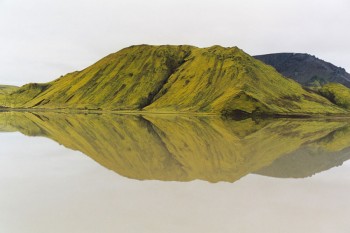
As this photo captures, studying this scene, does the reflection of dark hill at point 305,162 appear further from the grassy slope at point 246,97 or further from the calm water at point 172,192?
the grassy slope at point 246,97

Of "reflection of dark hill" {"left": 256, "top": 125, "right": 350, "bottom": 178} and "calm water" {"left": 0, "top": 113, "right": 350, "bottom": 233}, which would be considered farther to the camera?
"reflection of dark hill" {"left": 256, "top": 125, "right": 350, "bottom": 178}

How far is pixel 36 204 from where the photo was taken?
43.8 feet

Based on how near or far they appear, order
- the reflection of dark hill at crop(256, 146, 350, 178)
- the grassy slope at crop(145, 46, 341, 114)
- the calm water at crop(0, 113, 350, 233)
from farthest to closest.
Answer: the grassy slope at crop(145, 46, 341, 114)
the reflection of dark hill at crop(256, 146, 350, 178)
the calm water at crop(0, 113, 350, 233)

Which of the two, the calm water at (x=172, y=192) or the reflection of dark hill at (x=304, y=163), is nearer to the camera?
the calm water at (x=172, y=192)

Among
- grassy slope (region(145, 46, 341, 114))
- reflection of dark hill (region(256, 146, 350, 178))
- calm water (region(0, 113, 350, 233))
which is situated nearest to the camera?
calm water (region(0, 113, 350, 233))

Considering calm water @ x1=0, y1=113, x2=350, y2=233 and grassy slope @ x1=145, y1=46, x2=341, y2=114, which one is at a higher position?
grassy slope @ x1=145, y1=46, x2=341, y2=114

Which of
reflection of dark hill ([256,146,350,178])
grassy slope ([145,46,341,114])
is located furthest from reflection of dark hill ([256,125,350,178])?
grassy slope ([145,46,341,114])

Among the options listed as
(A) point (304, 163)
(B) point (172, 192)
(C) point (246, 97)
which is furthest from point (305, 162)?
(C) point (246, 97)

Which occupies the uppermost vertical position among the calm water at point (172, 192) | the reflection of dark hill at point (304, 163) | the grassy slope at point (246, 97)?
the grassy slope at point (246, 97)

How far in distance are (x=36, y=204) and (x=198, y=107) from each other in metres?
166

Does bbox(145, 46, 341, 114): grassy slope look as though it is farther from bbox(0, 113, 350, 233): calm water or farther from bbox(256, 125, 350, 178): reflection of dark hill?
bbox(0, 113, 350, 233): calm water

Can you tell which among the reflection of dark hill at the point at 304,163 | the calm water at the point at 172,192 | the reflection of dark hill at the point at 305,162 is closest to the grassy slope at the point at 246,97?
the reflection of dark hill at the point at 305,162

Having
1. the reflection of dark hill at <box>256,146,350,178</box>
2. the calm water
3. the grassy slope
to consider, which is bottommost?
the calm water

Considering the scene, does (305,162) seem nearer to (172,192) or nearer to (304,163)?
(304,163)
